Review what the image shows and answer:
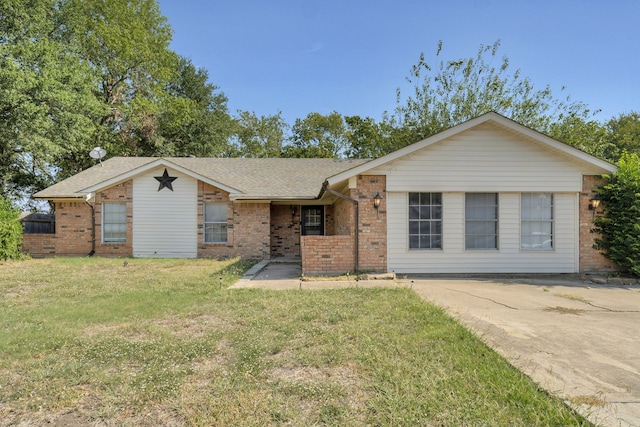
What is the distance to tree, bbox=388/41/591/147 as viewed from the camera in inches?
850

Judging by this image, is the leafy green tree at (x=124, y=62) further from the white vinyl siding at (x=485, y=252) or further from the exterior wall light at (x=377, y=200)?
the white vinyl siding at (x=485, y=252)

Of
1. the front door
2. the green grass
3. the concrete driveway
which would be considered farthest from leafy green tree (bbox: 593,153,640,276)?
the front door

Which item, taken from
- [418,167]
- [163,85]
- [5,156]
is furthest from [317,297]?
[163,85]

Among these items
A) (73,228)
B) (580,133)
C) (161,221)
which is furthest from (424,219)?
(580,133)

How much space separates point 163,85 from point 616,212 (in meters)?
27.8

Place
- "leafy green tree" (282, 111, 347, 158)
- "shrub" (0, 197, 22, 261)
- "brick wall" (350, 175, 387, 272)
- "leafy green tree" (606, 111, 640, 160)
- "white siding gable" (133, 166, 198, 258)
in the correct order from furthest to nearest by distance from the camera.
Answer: "leafy green tree" (282, 111, 347, 158) → "leafy green tree" (606, 111, 640, 160) → "white siding gable" (133, 166, 198, 258) → "shrub" (0, 197, 22, 261) → "brick wall" (350, 175, 387, 272)

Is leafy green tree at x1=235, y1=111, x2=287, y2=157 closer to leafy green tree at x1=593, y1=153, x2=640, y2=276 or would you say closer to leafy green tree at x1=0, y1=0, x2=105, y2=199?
leafy green tree at x1=0, y1=0, x2=105, y2=199

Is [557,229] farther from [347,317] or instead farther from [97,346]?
[97,346]

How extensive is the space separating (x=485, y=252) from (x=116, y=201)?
1320 cm

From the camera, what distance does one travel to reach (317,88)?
21.2 metres

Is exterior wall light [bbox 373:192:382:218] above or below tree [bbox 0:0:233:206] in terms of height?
below

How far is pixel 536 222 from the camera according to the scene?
912cm

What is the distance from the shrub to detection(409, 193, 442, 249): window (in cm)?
1369

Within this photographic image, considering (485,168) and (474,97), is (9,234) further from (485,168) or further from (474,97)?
(474,97)
